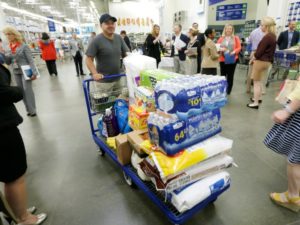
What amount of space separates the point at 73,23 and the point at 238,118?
4083cm

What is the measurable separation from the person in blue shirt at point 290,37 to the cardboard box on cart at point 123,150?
6718 mm

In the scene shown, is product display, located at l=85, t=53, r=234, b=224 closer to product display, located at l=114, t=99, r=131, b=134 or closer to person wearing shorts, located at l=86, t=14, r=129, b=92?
product display, located at l=114, t=99, r=131, b=134

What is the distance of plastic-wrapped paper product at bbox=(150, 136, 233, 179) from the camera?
131cm

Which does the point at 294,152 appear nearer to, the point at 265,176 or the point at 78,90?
the point at 265,176

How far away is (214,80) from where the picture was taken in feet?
4.70

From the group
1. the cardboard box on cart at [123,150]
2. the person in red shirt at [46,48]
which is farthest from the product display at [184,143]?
the person in red shirt at [46,48]

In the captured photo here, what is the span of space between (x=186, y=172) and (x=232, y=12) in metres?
9.58

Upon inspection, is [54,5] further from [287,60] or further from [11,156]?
[11,156]

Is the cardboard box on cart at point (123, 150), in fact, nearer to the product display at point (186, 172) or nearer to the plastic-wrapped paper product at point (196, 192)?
the product display at point (186, 172)

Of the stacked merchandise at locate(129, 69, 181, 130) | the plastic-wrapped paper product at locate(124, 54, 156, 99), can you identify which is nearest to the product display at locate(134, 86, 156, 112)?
the stacked merchandise at locate(129, 69, 181, 130)

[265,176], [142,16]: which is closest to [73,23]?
[142,16]

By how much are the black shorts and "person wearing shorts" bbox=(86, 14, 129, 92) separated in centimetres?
127

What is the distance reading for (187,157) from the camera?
136 cm

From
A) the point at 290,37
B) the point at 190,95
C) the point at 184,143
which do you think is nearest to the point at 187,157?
the point at 184,143
